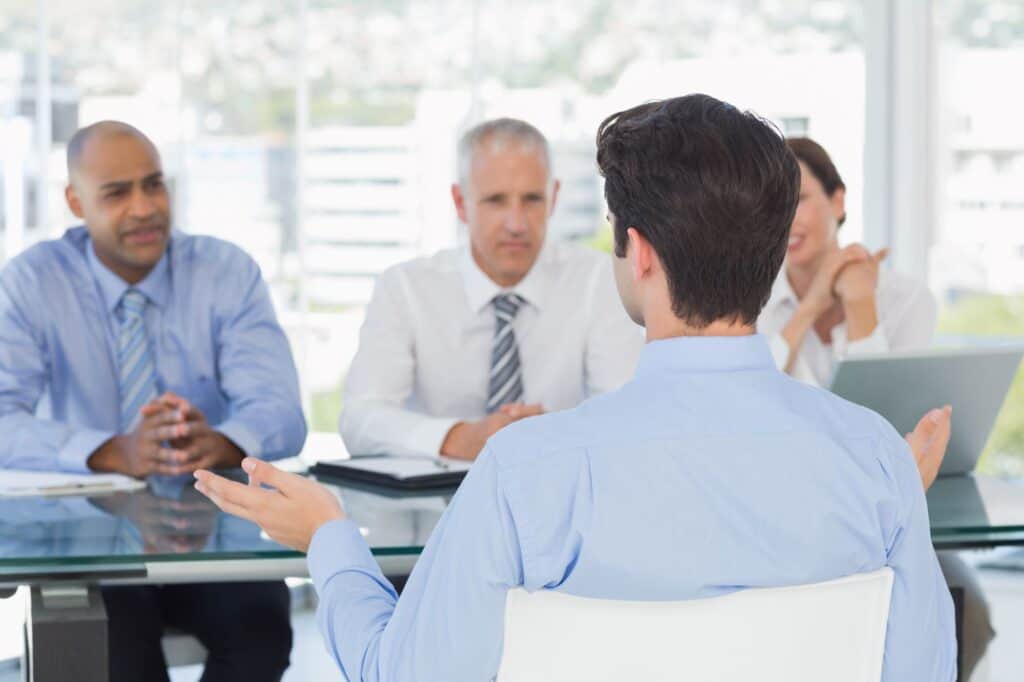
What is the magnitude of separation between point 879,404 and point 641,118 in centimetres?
146

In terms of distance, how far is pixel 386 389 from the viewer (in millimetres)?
3309

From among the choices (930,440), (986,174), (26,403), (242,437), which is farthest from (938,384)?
(986,174)

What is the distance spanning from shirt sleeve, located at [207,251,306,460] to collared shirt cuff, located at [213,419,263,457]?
4 cm

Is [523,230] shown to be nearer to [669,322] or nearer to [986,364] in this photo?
[986,364]

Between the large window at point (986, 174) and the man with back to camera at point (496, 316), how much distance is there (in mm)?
2849

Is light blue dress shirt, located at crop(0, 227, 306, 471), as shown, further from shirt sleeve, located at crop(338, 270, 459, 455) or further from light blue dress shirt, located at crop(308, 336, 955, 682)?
light blue dress shirt, located at crop(308, 336, 955, 682)

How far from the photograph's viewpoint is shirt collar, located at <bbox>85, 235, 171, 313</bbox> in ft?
10.9

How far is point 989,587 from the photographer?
283 cm

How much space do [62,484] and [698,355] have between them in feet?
5.09

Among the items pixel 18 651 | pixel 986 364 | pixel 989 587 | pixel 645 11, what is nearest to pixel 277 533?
pixel 18 651

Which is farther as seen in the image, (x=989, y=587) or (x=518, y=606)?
(x=989, y=587)

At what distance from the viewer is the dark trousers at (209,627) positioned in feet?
8.25

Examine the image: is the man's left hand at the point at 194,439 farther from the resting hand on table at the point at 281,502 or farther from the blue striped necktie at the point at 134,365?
the resting hand on table at the point at 281,502

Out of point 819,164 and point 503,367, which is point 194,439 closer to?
point 503,367
